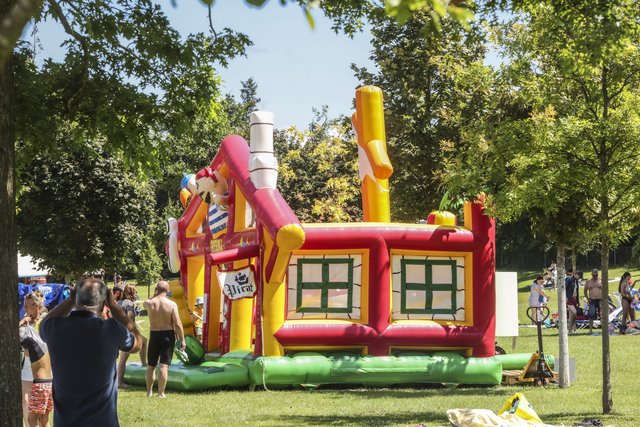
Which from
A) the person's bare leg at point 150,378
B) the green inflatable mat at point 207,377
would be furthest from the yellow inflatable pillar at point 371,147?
the person's bare leg at point 150,378

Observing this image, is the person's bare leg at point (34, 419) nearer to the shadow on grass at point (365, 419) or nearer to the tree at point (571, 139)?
the shadow on grass at point (365, 419)

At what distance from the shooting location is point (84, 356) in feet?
21.2

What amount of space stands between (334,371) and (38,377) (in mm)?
7153

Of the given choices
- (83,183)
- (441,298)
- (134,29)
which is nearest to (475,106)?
(441,298)

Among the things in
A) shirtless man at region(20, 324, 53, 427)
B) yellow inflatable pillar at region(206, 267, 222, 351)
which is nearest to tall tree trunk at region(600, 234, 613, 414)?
shirtless man at region(20, 324, 53, 427)

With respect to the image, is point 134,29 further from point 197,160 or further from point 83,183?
point 197,160

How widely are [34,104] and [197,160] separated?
3878 centimetres

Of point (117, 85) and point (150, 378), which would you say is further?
point (150, 378)

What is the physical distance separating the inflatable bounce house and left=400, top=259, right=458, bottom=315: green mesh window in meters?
0.02

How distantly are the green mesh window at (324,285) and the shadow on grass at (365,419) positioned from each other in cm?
397

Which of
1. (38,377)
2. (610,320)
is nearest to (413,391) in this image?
(38,377)

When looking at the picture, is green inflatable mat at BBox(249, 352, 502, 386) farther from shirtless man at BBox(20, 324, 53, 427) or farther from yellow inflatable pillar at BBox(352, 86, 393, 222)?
shirtless man at BBox(20, 324, 53, 427)

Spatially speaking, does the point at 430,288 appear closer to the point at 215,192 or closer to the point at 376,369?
the point at 376,369

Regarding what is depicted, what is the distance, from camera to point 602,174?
12.1m
